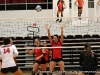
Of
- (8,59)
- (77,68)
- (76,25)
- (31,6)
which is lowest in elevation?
(77,68)

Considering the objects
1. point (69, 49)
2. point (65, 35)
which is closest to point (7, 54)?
point (69, 49)

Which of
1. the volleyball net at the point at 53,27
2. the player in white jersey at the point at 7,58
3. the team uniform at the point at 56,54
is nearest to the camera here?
the player in white jersey at the point at 7,58

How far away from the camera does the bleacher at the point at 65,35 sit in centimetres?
1320

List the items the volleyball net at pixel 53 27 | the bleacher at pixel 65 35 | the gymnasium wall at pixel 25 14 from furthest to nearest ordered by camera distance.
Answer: the gymnasium wall at pixel 25 14
the volleyball net at pixel 53 27
the bleacher at pixel 65 35

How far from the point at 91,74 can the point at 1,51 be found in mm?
2245

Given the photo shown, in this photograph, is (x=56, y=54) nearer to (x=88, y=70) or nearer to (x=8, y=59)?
(x=88, y=70)

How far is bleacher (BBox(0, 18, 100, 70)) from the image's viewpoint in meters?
13.2

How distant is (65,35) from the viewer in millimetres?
14523

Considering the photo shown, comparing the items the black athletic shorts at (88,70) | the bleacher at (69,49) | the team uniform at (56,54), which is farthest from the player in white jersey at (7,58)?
the bleacher at (69,49)

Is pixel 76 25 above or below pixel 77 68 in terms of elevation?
above

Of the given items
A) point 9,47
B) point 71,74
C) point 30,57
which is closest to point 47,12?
point 30,57

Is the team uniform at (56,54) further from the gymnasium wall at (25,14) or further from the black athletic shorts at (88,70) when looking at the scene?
the gymnasium wall at (25,14)

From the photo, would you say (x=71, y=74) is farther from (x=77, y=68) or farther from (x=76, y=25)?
(x=76, y=25)

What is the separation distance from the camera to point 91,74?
684 centimetres
